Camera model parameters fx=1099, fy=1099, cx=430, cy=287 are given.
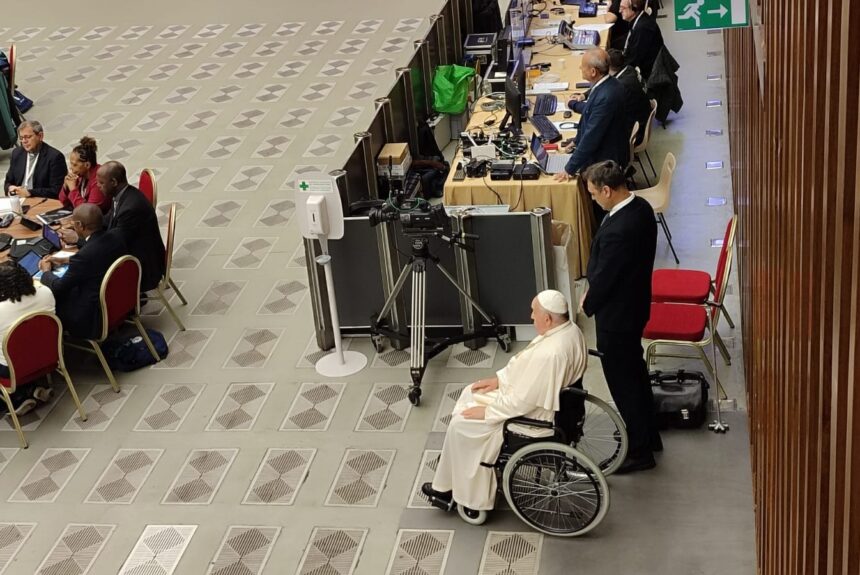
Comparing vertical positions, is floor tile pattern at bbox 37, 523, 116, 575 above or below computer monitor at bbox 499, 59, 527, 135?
below

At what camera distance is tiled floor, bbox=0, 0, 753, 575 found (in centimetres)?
576

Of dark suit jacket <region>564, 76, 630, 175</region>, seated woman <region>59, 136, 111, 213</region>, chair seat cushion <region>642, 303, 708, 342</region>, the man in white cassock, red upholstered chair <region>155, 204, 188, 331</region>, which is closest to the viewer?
the man in white cassock

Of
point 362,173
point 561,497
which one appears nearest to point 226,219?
point 362,173

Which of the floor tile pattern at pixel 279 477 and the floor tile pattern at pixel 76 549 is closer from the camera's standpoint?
the floor tile pattern at pixel 76 549

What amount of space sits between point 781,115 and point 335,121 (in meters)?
8.68

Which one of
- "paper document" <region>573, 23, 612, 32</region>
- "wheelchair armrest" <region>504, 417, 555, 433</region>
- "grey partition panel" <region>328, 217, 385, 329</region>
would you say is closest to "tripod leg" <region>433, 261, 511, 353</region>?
"grey partition panel" <region>328, 217, 385, 329</region>

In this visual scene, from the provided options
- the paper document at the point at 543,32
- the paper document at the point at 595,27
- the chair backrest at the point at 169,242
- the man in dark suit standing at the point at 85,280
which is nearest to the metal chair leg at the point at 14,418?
the man in dark suit standing at the point at 85,280

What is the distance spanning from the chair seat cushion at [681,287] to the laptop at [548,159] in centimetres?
142

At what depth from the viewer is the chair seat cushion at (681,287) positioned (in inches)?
263

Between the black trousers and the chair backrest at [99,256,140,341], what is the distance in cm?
323

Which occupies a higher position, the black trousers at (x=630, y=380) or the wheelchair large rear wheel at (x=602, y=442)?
the black trousers at (x=630, y=380)

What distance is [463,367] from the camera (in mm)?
7363

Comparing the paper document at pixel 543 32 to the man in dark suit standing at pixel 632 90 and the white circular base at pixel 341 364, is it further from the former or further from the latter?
the white circular base at pixel 341 364

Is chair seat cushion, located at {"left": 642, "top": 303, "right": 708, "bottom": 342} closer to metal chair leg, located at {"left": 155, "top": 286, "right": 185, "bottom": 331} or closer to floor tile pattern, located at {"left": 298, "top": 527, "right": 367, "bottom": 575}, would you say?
floor tile pattern, located at {"left": 298, "top": 527, "right": 367, "bottom": 575}
